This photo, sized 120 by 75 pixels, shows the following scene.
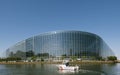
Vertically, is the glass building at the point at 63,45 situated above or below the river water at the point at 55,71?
above

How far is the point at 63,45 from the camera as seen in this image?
154 m

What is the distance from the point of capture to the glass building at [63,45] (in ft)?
506

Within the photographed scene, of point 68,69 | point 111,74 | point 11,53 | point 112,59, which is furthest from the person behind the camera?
point 11,53

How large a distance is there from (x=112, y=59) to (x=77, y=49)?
25011 mm

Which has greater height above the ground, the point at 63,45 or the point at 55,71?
the point at 63,45

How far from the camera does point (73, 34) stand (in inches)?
6137

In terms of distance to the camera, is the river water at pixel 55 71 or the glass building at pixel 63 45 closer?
the river water at pixel 55 71

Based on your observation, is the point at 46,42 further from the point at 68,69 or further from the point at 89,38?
the point at 68,69

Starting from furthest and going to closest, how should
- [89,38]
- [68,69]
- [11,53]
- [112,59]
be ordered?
[11,53] → [89,38] → [112,59] → [68,69]

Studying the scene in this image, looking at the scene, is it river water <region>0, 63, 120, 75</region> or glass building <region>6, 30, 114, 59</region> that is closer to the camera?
river water <region>0, 63, 120, 75</region>

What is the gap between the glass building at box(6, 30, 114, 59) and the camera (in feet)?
506

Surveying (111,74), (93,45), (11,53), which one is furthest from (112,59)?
(111,74)

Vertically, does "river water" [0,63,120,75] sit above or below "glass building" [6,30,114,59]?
below

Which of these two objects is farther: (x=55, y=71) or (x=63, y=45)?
(x=63, y=45)
